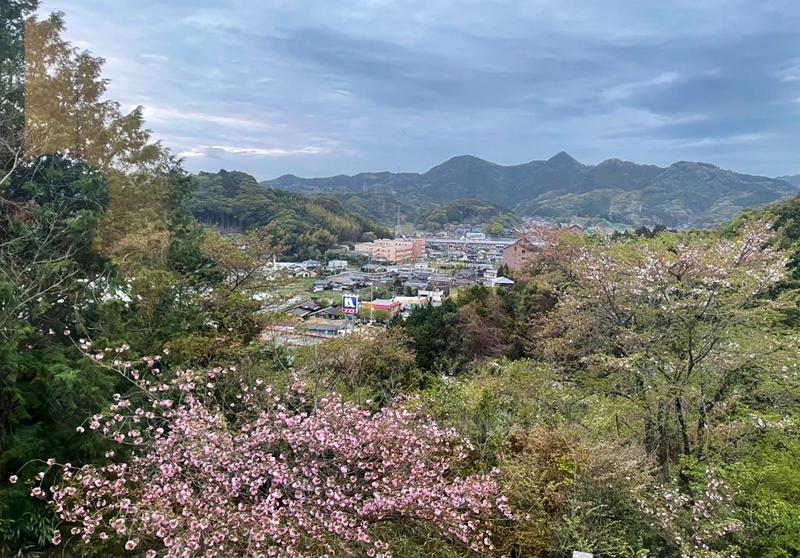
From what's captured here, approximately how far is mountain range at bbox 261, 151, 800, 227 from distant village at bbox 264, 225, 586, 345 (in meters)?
23.5

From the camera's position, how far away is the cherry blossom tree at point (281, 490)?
3027 mm

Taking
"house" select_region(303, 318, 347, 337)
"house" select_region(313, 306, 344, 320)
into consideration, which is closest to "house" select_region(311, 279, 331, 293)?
"house" select_region(313, 306, 344, 320)

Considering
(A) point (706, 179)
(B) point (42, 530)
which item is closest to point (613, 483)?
(B) point (42, 530)

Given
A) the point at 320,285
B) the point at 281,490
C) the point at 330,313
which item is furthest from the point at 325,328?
the point at 320,285

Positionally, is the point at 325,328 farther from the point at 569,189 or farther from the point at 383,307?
the point at 569,189

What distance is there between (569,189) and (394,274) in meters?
94.3

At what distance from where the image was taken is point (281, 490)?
11.3 feet

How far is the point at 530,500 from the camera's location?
3.60 metres

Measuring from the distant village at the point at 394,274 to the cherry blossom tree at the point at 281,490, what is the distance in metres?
3.86

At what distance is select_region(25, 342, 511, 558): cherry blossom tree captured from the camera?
119 inches

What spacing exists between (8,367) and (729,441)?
6.77 metres

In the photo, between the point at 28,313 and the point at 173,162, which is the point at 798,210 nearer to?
the point at 173,162

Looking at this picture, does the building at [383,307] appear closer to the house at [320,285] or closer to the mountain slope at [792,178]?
the house at [320,285]

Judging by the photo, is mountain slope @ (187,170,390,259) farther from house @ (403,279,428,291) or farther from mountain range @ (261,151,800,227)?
mountain range @ (261,151,800,227)
